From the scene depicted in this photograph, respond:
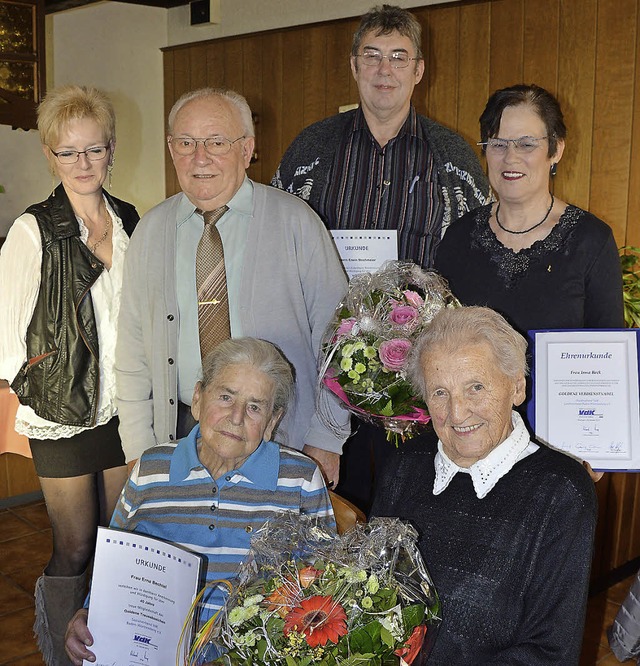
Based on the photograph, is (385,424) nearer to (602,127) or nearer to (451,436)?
(451,436)

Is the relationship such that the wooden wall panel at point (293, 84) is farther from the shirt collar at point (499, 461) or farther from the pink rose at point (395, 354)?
the shirt collar at point (499, 461)

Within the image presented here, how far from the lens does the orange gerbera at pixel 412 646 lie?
4.38ft

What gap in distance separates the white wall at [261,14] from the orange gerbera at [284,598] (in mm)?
4343

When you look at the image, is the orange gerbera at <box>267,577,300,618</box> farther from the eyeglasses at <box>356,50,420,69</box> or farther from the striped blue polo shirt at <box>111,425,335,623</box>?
the eyeglasses at <box>356,50,420,69</box>

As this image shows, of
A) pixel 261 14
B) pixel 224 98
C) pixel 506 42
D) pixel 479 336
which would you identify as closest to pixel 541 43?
pixel 506 42

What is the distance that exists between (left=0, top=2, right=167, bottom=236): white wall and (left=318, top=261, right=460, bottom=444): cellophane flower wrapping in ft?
14.1

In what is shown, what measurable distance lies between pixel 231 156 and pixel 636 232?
268 cm

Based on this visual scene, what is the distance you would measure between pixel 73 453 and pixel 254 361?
0.99m

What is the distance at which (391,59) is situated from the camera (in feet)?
8.80

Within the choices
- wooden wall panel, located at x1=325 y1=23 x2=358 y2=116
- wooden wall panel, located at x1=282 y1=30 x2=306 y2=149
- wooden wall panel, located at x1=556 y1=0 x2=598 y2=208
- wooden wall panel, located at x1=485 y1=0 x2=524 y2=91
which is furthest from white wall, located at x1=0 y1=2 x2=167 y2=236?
wooden wall panel, located at x1=556 y1=0 x2=598 y2=208

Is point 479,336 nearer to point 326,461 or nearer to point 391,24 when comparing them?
point 326,461

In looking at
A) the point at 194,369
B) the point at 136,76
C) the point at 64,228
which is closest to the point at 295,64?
the point at 136,76

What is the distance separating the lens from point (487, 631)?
167cm

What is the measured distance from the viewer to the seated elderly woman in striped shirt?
2.02 metres
